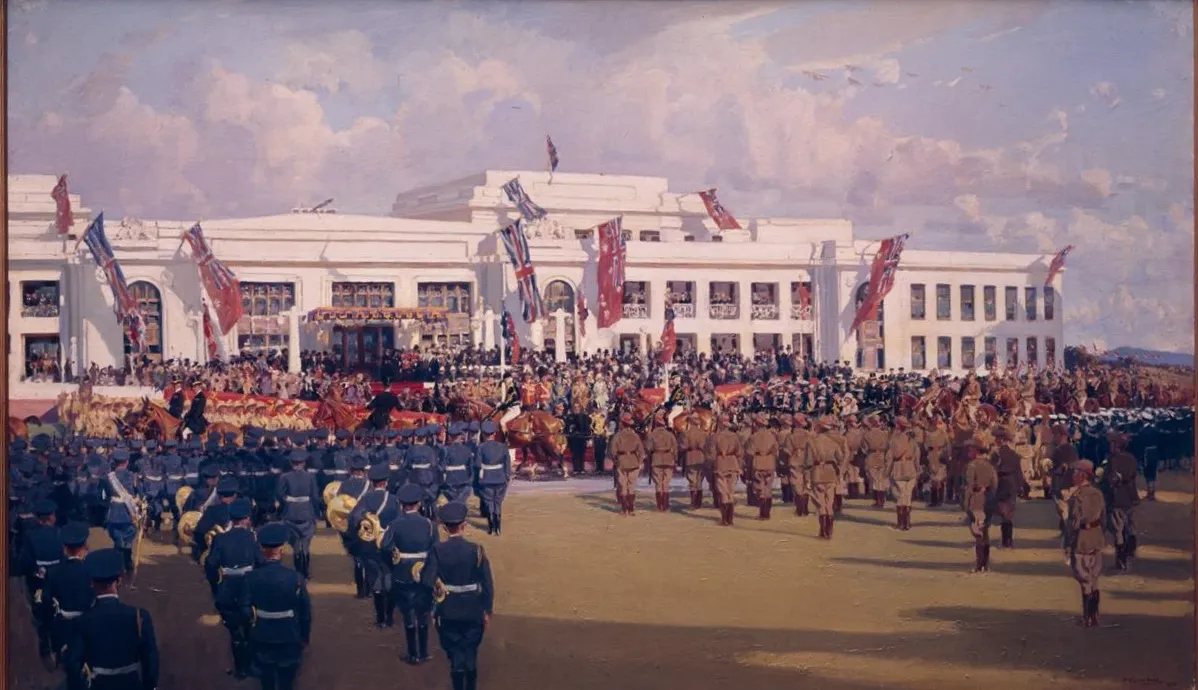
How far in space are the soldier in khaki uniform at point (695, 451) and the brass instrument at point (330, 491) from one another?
11.4ft

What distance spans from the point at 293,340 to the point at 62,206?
2165mm

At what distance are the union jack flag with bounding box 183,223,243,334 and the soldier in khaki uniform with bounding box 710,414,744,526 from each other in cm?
452

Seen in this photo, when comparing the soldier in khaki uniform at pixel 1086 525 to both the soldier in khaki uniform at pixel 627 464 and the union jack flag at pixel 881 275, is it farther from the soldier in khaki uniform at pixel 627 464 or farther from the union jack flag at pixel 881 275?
the soldier in khaki uniform at pixel 627 464

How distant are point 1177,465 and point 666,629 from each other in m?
4.88

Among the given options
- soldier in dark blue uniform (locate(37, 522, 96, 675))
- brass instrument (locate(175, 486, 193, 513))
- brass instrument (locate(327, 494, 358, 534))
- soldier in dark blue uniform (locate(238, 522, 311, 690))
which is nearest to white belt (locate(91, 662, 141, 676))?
soldier in dark blue uniform (locate(37, 522, 96, 675))

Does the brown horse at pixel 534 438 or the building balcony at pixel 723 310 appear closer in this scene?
the brown horse at pixel 534 438

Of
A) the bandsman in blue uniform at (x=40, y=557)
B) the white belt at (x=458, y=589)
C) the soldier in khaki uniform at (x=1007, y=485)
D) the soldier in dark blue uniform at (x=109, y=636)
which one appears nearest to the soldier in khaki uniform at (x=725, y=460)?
the soldier in khaki uniform at (x=1007, y=485)

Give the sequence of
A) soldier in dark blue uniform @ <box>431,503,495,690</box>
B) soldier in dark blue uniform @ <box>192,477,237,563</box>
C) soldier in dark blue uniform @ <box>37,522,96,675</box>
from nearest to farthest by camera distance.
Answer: soldier in dark blue uniform @ <box>37,522,96,675</box> → soldier in dark blue uniform @ <box>431,503,495,690</box> → soldier in dark blue uniform @ <box>192,477,237,563</box>

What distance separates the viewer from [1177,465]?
1079 centimetres

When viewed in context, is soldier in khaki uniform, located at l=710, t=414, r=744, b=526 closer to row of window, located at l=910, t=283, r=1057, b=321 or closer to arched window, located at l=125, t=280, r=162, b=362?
row of window, located at l=910, t=283, r=1057, b=321

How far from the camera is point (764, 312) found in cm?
1180

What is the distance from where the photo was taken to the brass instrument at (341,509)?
31.4 ft

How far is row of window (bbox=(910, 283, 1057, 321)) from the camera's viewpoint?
11484 millimetres

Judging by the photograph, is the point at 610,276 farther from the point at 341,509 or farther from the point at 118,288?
the point at 118,288
